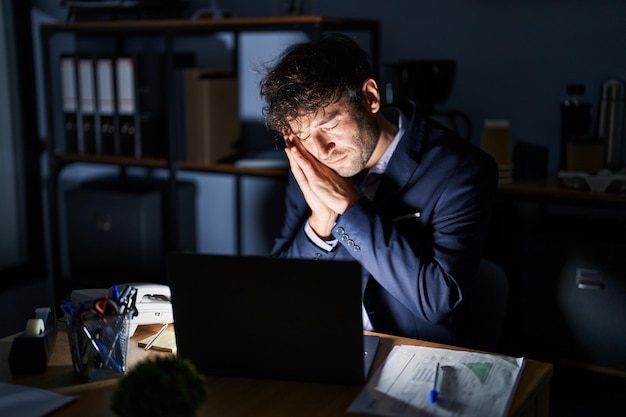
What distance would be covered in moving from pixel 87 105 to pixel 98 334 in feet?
6.28

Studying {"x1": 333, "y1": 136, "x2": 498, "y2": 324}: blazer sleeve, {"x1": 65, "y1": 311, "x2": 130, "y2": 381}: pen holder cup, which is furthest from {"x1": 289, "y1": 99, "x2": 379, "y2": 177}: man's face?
{"x1": 65, "y1": 311, "x2": 130, "y2": 381}: pen holder cup

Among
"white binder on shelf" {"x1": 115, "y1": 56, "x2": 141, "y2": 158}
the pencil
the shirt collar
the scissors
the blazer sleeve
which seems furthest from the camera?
"white binder on shelf" {"x1": 115, "y1": 56, "x2": 141, "y2": 158}

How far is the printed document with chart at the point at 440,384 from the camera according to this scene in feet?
3.78

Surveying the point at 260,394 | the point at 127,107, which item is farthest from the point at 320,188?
the point at 127,107

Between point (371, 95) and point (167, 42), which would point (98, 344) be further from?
point (167, 42)

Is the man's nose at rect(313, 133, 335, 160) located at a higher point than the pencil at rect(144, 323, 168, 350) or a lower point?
higher

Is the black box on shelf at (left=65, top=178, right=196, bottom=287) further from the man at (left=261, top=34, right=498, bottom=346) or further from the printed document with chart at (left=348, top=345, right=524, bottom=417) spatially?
the printed document with chart at (left=348, top=345, right=524, bottom=417)

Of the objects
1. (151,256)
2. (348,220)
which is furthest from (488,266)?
(151,256)

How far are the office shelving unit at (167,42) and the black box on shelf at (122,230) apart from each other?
6cm

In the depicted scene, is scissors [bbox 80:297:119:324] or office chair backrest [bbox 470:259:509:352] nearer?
scissors [bbox 80:297:119:324]

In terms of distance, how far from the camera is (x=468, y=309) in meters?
1.73

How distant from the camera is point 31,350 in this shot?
1330mm

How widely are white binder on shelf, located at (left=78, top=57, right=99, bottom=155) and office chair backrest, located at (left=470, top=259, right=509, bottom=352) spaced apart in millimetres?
1828

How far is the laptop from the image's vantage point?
1.20 metres
